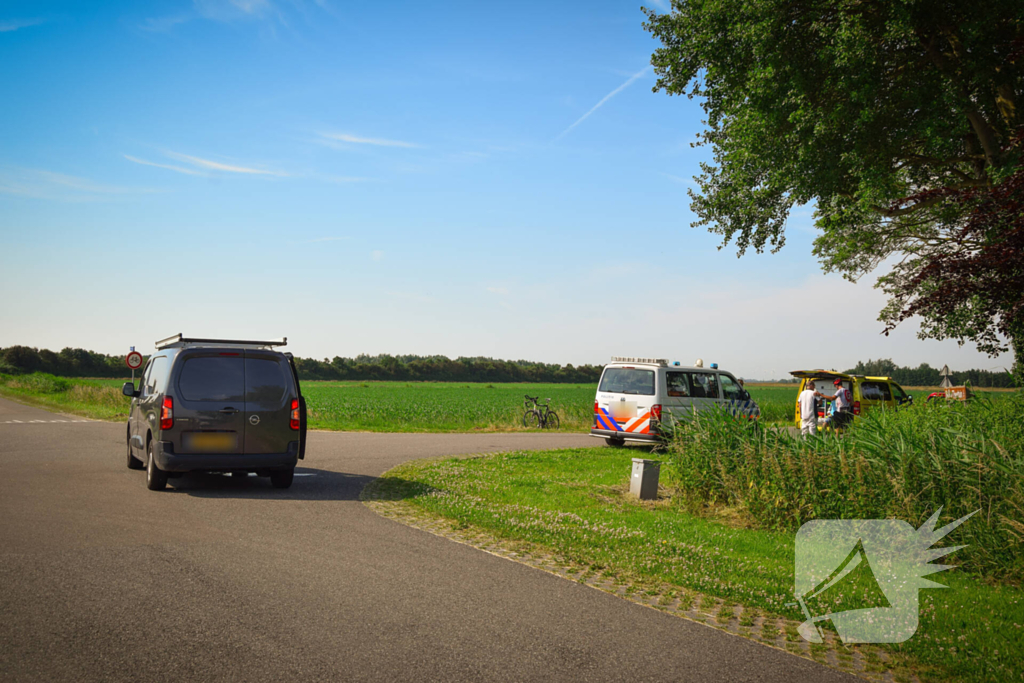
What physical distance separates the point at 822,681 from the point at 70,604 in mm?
4817

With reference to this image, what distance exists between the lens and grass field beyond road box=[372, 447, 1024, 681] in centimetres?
448

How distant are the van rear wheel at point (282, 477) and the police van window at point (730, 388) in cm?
1050

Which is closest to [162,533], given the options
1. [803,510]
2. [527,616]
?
[527,616]

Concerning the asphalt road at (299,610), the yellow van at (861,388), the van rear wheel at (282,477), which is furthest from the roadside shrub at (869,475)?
the yellow van at (861,388)

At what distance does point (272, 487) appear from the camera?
10.7 meters

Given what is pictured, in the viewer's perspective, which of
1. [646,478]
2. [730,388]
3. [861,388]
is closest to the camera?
[646,478]

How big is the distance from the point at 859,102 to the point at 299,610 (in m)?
16.1

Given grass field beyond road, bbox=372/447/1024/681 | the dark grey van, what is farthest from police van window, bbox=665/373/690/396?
the dark grey van

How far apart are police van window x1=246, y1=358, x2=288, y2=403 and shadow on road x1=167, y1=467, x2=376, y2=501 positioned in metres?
1.34

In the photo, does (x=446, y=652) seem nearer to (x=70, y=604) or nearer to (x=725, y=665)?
(x=725, y=665)

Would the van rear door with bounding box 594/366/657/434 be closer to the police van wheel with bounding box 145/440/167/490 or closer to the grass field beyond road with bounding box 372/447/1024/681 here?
the grass field beyond road with bounding box 372/447/1024/681

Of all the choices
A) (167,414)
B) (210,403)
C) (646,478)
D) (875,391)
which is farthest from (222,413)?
(875,391)

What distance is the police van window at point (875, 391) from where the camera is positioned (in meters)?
21.8

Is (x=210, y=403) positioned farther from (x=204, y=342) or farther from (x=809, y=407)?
(x=809, y=407)
